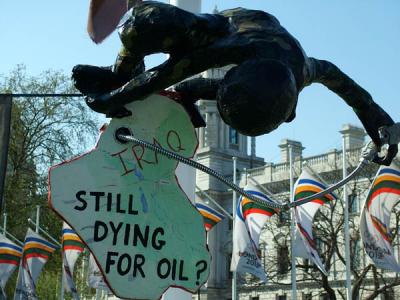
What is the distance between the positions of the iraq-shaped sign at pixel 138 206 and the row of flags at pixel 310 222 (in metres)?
15.0

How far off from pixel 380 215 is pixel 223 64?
1787 centimetres

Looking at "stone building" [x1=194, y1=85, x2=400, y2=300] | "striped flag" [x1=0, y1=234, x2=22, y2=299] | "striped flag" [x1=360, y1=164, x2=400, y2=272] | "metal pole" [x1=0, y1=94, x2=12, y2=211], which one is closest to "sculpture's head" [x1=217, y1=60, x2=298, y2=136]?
"metal pole" [x1=0, y1=94, x2=12, y2=211]

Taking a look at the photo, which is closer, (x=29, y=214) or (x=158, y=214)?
(x=158, y=214)

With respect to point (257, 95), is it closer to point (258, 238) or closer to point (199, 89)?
point (199, 89)

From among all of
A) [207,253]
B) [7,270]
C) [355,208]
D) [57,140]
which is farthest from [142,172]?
[355,208]

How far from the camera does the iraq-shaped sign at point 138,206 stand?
2.63 m

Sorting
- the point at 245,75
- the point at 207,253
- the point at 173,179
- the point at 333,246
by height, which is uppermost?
the point at 333,246

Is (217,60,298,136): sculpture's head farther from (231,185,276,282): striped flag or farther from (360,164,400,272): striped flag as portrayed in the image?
(231,185,276,282): striped flag

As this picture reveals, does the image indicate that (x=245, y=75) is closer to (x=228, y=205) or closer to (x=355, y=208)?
(x=355, y=208)

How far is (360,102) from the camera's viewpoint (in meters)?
3.03

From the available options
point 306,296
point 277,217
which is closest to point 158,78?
point 277,217

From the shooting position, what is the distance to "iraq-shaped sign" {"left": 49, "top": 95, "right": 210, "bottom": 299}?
8.62 ft

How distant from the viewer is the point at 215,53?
2521 mm

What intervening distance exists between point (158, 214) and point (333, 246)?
→ 28.4 meters
